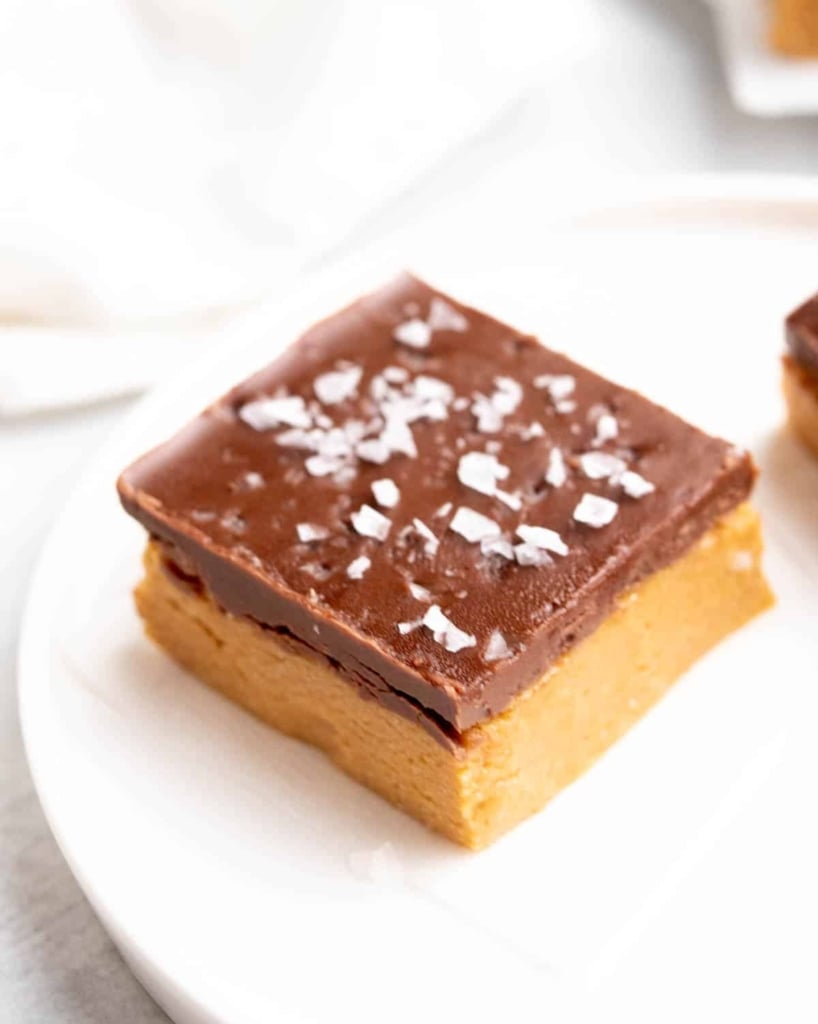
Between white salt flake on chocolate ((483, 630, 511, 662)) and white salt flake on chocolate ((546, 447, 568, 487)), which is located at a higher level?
white salt flake on chocolate ((546, 447, 568, 487))

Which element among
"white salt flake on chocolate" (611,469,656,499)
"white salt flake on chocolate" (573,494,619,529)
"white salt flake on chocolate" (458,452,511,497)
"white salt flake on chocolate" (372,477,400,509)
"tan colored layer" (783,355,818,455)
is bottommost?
"white salt flake on chocolate" (372,477,400,509)

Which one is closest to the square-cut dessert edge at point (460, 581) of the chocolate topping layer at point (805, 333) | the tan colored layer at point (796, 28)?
the chocolate topping layer at point (805, 333)

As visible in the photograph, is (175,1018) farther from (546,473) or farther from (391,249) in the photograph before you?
(391,249)

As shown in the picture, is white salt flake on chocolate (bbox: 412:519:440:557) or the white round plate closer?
the white round plate

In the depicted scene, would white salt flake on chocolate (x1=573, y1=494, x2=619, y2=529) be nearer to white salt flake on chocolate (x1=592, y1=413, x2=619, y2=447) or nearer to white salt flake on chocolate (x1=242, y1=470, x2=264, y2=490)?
white salt flake on chocolate (x1=592, y1=413, x2=619, y2=447)

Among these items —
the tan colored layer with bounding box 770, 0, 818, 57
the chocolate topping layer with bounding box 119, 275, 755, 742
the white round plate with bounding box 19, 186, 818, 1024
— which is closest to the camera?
the white round plate with bounding box 19, 186, 818, 1024

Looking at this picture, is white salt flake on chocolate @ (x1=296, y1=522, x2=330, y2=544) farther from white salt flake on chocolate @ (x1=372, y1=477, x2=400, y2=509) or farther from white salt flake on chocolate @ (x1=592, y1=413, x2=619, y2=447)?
white salt flake on chocolate @ (x1=592, y1=413, x2=619, y2=447)

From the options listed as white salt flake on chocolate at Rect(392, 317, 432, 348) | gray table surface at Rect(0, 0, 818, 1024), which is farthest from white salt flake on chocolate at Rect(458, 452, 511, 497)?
gray table surface at Rect(0, 0, 818, 1024)

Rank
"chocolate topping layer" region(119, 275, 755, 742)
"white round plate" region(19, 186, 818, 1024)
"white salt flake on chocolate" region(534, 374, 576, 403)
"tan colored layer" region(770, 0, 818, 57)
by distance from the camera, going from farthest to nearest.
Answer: "tan colored layer" region(770, 0, 818, 57) → "white salt flake on chocolate" region(534, 374, 576, 403) → "chocolate topping layer" region(119, 275, 755, 742) → "white round plate" region(19, 186, 818, 1024)
